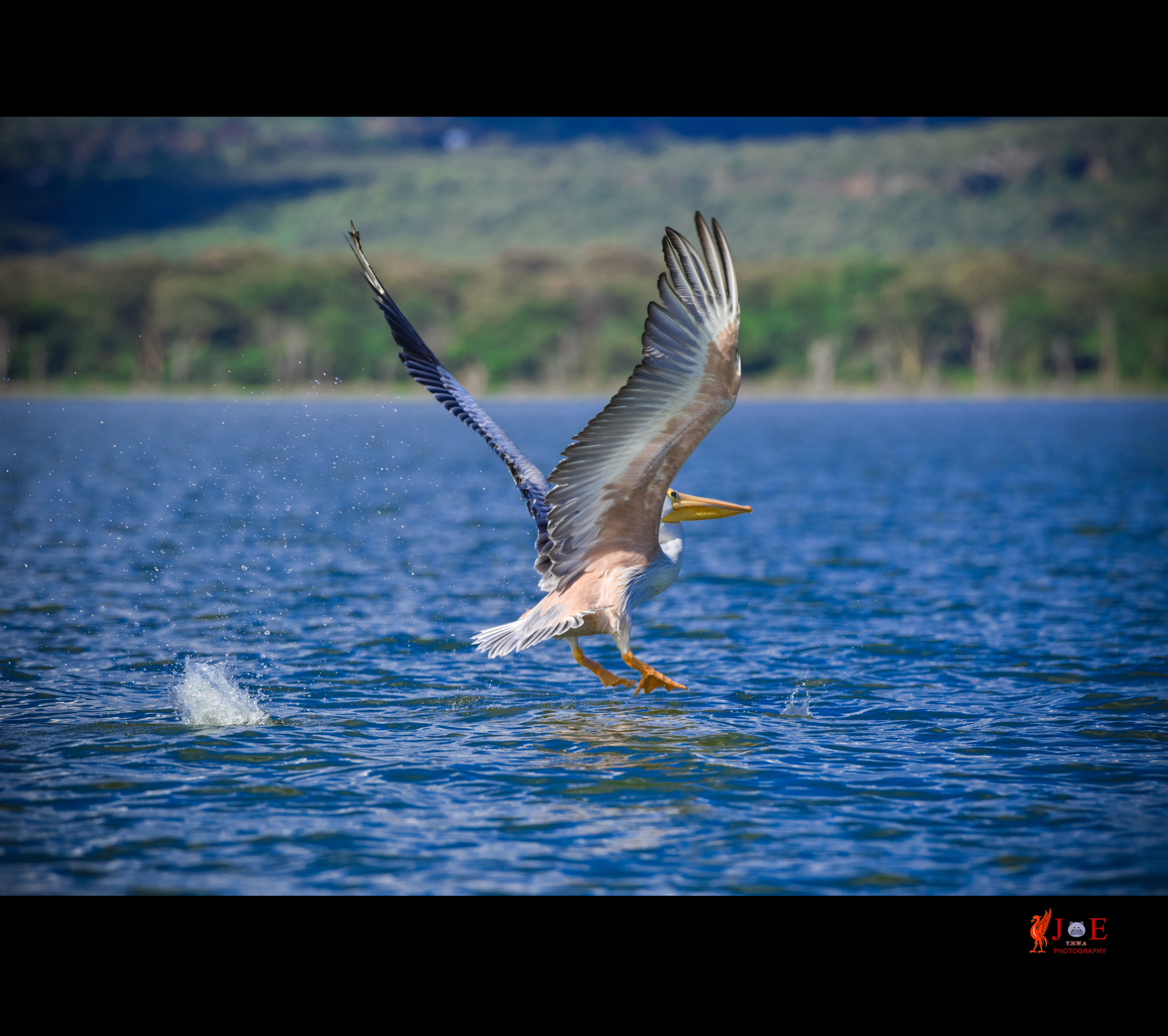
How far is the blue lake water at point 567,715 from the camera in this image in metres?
6.97

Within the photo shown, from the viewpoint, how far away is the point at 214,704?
31.4 feet

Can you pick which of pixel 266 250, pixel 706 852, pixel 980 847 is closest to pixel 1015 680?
pixel 980 847

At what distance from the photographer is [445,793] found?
313 inches

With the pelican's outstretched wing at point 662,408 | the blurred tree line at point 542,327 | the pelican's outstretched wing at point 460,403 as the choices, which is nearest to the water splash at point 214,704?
the pelican's outstretched wing at point 460,403

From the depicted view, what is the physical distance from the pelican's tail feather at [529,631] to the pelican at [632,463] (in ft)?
0.04

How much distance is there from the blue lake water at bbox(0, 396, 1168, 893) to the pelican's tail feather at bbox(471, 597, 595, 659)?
55 centimetres

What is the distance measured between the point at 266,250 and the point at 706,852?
16382cm

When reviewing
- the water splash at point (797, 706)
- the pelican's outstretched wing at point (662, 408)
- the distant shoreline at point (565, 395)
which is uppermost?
the distant shoreline at point (565, 395)

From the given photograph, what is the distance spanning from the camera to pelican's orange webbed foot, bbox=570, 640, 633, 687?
10.3 metres

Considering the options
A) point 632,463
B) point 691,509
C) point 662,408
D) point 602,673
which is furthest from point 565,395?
point 662,408
